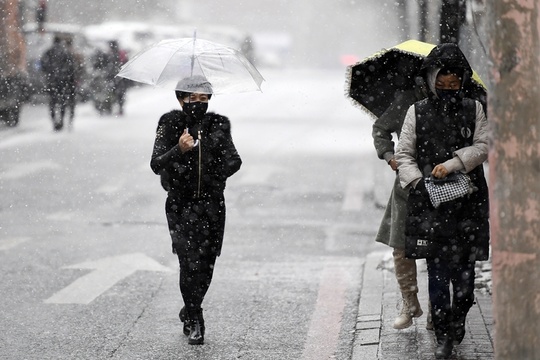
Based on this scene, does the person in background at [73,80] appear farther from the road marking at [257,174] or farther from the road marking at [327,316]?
the road marking at [327,316]

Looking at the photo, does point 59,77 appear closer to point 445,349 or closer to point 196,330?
point 196,330

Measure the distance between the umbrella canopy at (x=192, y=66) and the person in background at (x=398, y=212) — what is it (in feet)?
2.59

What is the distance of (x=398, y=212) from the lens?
664 cm

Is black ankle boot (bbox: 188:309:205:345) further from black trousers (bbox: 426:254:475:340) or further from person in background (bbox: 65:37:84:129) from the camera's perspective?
person in background (bbox: 65:37:84:129)

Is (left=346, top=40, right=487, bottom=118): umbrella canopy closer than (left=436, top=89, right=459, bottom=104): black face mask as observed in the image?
No

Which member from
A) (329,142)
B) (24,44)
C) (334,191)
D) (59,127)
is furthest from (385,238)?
(24,44)

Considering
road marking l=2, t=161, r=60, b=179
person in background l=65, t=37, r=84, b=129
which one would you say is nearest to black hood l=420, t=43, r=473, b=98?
road marking l=2, t=161, r=60, b=179

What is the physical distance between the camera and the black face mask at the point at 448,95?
5.99m

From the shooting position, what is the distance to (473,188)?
19.8ft

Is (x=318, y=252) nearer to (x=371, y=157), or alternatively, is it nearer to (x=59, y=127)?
(x=371, y=157)

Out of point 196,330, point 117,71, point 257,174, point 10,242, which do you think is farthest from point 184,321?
point 117,71

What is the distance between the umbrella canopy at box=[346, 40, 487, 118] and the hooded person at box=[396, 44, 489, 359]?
525 mm

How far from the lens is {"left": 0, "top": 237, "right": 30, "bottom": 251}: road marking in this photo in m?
10.4

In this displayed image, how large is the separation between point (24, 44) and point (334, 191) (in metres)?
13.3
